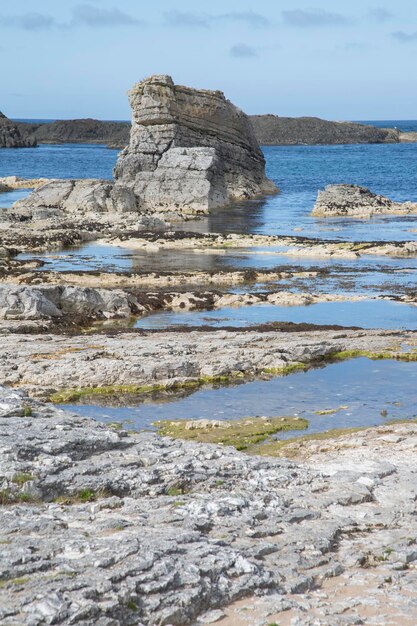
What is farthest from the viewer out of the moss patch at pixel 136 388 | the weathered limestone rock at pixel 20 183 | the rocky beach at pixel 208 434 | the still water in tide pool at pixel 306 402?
the weathered limestone rock at pixel 20 183

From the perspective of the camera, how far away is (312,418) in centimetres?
2308

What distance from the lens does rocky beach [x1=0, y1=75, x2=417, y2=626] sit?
11.6m

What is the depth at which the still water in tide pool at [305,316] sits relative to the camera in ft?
117

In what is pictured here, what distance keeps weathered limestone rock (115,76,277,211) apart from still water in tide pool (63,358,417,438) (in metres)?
58.3

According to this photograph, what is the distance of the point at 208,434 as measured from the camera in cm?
2120

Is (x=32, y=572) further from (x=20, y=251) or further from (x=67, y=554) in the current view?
(x=20, y=251)

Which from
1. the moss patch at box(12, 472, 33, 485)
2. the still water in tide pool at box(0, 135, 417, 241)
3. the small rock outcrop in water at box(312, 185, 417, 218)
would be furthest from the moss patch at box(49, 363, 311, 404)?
the small rock outcrop in water at box(312, 185, 417, 218)

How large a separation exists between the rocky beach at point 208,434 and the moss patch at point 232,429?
0.07m

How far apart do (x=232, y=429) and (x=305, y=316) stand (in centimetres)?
1623

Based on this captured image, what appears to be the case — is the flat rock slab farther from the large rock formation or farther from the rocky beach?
the large rock formation

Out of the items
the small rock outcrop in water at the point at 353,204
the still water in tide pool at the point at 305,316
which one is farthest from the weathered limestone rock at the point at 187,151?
the still water in tide pool at the point at 305,316

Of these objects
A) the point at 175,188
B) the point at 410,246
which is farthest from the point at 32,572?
the point at 175,188

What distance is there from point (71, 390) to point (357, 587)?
46.9ft

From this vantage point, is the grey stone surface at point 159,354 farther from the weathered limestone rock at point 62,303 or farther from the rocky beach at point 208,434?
the weathered limestone rock at point 62,303
